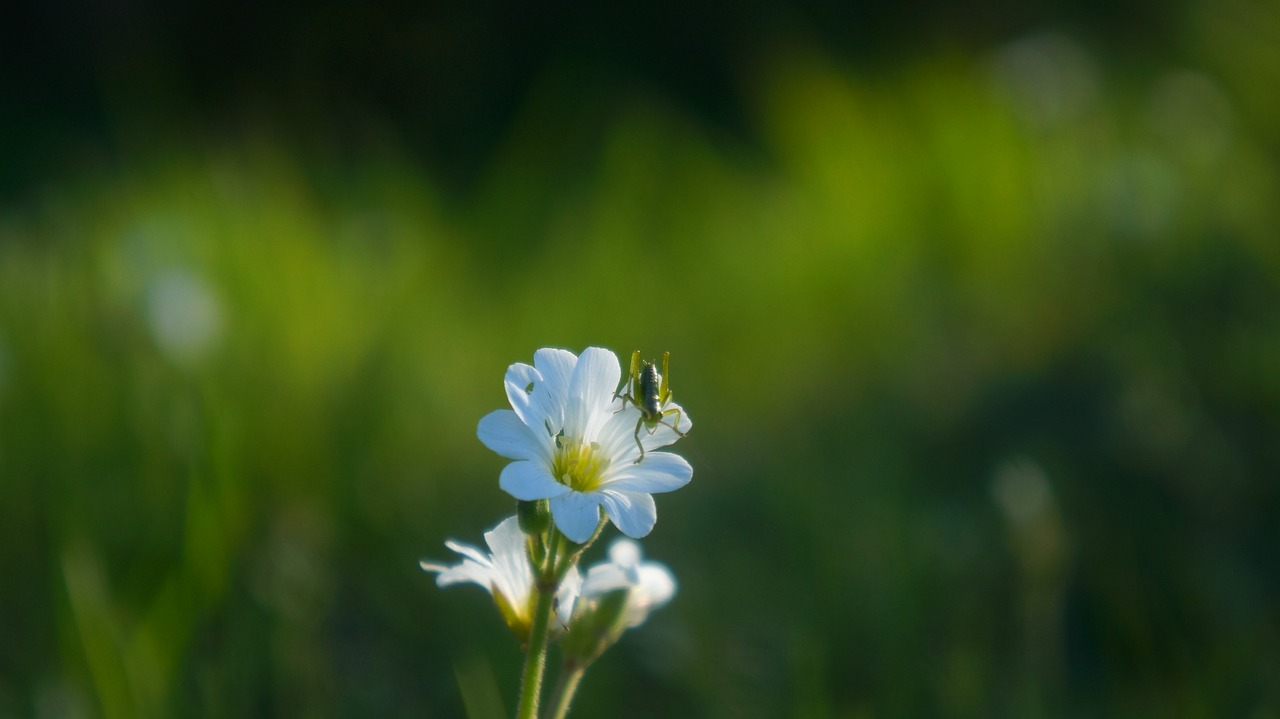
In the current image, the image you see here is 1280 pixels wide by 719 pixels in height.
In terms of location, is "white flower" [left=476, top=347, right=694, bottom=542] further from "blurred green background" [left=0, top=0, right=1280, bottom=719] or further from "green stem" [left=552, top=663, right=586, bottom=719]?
"blurred green background" [left=0, top=0, right=1280, bottom=719]

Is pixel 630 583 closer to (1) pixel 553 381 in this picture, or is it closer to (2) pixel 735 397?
(1) pixel 553 381

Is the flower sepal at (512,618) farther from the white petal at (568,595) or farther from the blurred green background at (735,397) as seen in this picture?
the blurred green background at (735,397)

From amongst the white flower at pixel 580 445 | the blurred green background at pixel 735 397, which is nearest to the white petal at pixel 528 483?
the white flower at pixel 580 445

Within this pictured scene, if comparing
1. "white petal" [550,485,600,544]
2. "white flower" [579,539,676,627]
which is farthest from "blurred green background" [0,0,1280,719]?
"white petal" [550,485,600,544]

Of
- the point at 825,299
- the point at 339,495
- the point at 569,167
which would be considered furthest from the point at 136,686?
the point at 569,167

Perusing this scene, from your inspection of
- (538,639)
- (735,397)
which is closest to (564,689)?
(538,639)

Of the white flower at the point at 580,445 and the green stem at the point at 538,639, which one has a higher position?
the white flower at the point at 580,445
